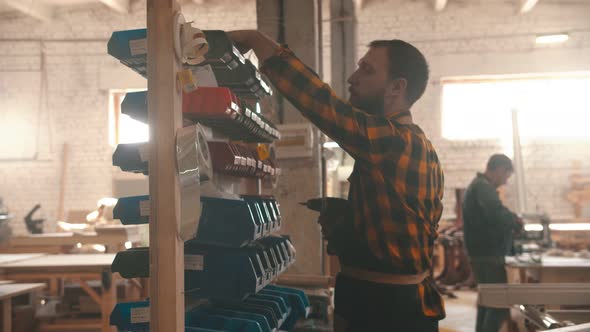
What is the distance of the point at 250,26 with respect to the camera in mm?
9664

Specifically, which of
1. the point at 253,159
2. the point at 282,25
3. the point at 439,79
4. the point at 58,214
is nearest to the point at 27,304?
the point at 282,25

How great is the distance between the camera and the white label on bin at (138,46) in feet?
5.25

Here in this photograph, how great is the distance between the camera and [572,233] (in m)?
8.13

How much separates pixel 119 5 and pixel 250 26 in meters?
2.03

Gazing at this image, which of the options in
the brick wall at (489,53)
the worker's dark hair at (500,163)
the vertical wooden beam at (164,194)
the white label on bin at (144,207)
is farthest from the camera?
the brick wall at (489,53)

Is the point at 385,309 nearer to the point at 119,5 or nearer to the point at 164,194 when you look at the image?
the point at 164,194

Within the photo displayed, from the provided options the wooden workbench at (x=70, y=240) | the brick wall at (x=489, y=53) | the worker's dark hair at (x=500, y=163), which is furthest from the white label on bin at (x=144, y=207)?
the brick wall at (x=489, y=53)

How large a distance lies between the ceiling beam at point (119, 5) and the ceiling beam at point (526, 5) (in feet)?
19.8

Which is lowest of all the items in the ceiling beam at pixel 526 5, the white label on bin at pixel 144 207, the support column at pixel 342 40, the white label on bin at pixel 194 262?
the white label on bin at pixel 194 262

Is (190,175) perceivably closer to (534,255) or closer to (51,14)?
(534,255)

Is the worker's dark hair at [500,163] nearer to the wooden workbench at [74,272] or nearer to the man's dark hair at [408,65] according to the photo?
the man's dark hair at [408,65]

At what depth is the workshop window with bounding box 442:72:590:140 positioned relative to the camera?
9.05 metres

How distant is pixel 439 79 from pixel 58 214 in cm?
622

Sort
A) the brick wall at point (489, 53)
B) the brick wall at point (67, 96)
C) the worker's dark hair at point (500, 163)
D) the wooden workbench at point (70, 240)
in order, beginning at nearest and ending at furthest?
the worker's dark hair at point (500, 163)
the wooden workbench at point (70, 240)
the brick wall at point (489, 53)
the brick wall at point (67, 96)
